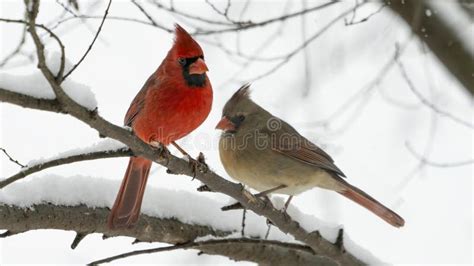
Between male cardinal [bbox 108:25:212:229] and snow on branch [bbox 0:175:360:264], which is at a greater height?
male cardinal [bbox 108:25:212:229]

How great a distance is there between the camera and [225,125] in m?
4.09

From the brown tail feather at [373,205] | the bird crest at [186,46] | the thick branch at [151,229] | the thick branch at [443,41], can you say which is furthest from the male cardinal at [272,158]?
the thick branch at [443,41]

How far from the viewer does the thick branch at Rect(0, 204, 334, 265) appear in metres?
2.57

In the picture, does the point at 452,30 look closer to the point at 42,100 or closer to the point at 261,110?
the point at 261,110

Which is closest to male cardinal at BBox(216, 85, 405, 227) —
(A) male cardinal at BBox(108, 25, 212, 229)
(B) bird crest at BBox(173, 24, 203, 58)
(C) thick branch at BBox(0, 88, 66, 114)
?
(A) male cardinal at BBox(108, 25, 212, 229)

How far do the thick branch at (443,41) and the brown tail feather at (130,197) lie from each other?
1785mm

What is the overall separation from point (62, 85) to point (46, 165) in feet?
0.82

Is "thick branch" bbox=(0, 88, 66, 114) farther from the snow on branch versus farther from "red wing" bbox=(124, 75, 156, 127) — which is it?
"red wing" bbox=(124, 75, 156, 127)

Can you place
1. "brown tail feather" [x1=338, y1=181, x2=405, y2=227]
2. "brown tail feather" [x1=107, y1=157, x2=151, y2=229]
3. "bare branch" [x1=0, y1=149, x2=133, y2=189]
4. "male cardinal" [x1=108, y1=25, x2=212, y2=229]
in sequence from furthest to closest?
"brown tail feather" [x1=338, y1=181, x2=405, y2=227], "male cardinal" [x1=108, y1=25, x2=212, y2=229], "brown tail feather" [x1=107, y1=157, x2=151, y2=229], "bare branch" [x1=0, y1=149, x2=133, y2=189]

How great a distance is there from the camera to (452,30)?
13.7 ft

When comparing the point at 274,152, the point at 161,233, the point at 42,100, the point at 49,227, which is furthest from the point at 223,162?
the point at 42,100

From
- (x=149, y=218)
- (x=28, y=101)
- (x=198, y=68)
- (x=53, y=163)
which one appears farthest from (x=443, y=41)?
(x=28, y=101)

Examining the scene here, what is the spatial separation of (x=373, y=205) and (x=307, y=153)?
1.68 ft

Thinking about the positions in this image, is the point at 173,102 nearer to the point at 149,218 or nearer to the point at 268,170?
the point at 149,218
